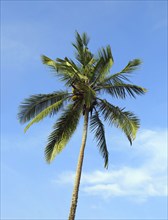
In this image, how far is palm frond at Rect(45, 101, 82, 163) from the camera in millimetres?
19977

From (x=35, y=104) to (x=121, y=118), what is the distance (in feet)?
14.8

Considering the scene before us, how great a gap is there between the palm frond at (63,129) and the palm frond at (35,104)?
3.67ft

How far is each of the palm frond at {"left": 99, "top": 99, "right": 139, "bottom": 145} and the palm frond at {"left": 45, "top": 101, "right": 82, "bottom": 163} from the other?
130 centimetres

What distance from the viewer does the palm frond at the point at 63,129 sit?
65.5 feet

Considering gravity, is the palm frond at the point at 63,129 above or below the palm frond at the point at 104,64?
below

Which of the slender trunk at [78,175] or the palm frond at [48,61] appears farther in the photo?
the palm frond at [48,61]

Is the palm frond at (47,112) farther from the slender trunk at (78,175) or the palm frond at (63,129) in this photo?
the slender trunk at (78,175)

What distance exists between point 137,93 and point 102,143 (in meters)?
3.09

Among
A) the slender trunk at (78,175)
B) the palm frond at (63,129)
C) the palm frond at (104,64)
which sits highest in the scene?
the palm frond at (104,64)

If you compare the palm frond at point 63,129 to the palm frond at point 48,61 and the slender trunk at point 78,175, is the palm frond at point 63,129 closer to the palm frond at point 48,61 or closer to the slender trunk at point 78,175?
the slender trunk at point 78,175

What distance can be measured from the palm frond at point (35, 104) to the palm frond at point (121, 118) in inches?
93.4

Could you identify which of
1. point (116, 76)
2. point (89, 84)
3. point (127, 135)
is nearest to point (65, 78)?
point (89, 84)

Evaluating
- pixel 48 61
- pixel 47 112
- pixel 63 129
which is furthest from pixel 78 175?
pixel 48 61

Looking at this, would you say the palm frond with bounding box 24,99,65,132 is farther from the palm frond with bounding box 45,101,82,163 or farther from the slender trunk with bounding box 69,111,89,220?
the slender trunk with bounding box 69,111,89,220
